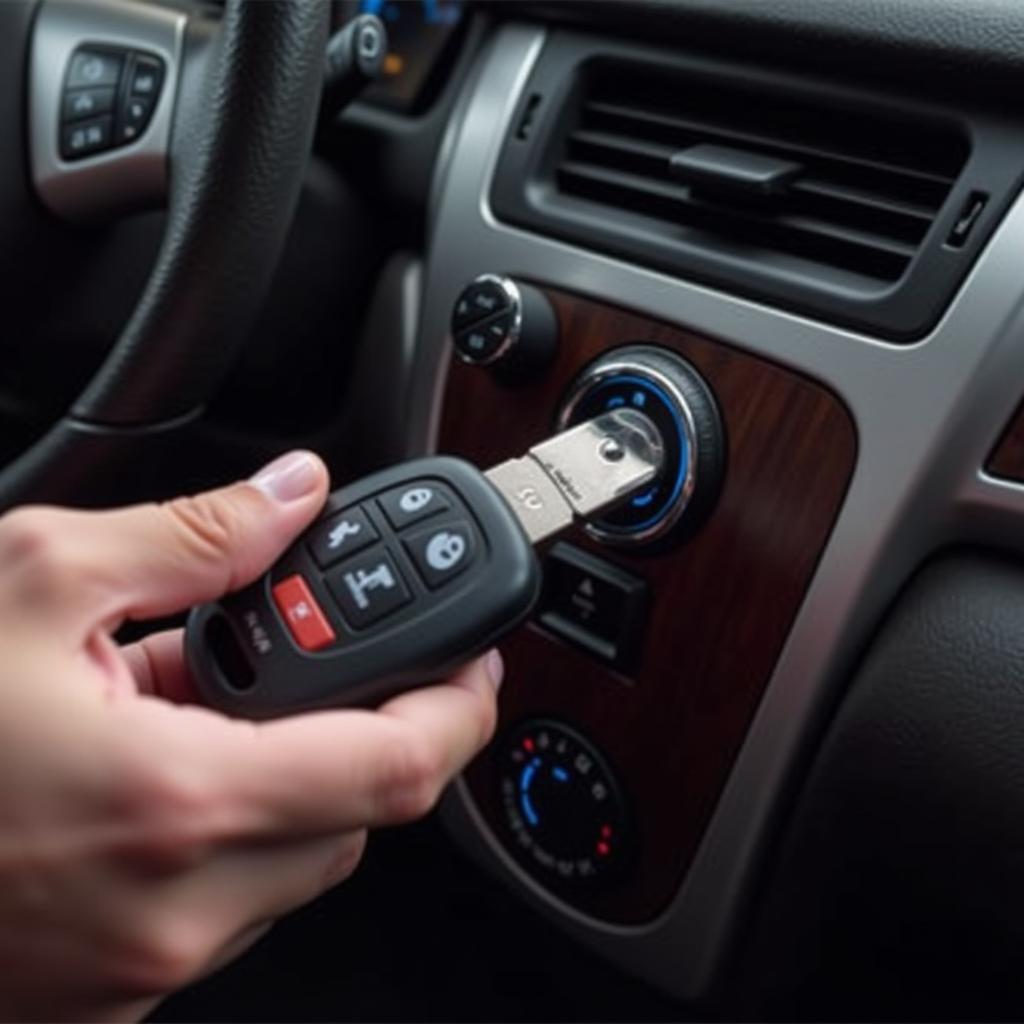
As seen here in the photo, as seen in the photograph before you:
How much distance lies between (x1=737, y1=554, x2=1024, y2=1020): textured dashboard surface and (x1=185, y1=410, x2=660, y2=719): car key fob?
20 centimetres

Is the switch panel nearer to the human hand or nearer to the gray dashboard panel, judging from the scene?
the gray dashboard panel

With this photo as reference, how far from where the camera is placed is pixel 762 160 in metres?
0.64

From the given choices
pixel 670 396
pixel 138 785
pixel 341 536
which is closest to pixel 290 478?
pixel 341 536

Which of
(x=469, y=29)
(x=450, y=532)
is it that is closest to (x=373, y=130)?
(x=469, y=29)

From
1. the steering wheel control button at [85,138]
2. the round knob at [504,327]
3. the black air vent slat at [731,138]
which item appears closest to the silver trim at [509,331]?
the round knob at [504,327]

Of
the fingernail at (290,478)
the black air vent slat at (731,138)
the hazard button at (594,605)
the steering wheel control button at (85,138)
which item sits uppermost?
the black air vent slat at (731,138)

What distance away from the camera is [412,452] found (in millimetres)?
812

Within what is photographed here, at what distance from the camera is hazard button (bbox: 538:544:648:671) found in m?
0.69

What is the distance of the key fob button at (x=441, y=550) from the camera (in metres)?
0.46

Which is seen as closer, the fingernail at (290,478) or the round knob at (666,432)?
the fingernail at (290,478)

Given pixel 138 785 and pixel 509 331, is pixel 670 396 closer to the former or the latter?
pixel 509 331

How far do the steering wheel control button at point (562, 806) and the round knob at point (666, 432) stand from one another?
13 cm

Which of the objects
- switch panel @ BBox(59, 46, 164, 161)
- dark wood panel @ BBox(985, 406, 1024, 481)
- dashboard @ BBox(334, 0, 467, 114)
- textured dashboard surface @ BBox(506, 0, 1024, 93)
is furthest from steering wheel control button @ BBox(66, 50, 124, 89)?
dark wood panel @ BBox(985, 406, 1024, 481)

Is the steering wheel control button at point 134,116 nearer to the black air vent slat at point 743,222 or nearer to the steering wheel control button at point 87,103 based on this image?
the steering wheel control button at point 87,103
